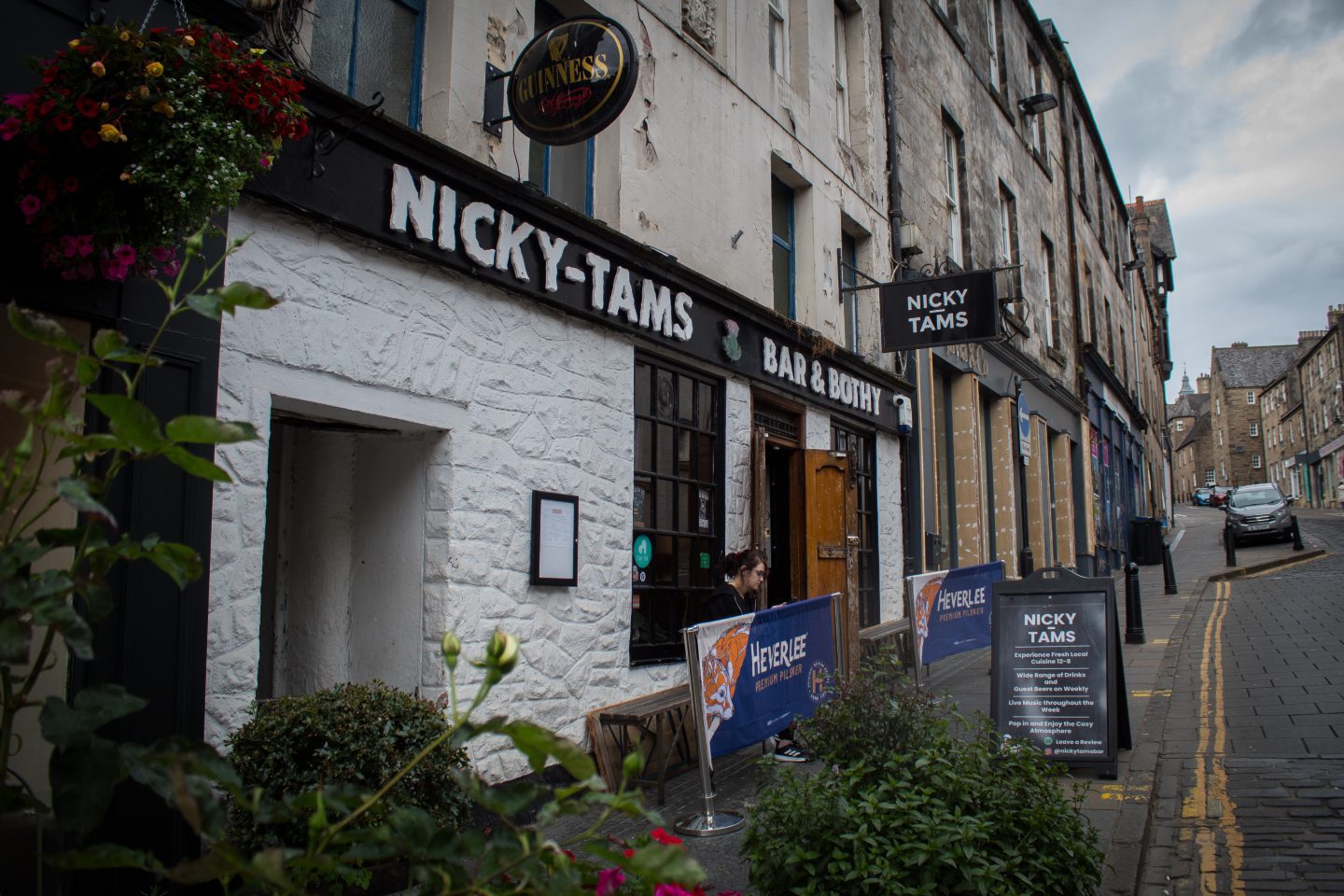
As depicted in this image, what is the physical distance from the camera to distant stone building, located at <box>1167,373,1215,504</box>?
3812 inches

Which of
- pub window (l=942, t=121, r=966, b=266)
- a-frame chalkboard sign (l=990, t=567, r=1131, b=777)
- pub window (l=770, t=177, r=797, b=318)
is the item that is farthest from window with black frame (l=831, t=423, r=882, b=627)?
pub window (l=942, t=121, r=966, b=266)

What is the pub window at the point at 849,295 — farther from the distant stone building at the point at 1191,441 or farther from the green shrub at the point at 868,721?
the distant stone building at the point at 1191,441

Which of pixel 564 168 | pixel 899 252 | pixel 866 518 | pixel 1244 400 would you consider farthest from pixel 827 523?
pixel 1244 400

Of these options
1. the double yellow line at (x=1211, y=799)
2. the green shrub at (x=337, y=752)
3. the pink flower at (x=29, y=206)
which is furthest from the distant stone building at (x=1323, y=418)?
the pink flower at (x=29, y=206)

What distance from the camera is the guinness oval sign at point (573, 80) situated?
579 centimetres

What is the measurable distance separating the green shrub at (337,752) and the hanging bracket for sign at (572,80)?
3.38m

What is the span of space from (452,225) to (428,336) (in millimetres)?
679

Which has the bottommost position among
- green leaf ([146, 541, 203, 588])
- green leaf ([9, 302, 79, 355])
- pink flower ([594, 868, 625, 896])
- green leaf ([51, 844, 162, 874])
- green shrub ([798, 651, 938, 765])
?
green shrub ([798, 651, 938, 765])

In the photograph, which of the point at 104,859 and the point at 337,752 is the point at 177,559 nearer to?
the point at 104,859

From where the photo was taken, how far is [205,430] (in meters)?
1.43

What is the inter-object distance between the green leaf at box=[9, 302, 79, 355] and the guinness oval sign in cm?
456

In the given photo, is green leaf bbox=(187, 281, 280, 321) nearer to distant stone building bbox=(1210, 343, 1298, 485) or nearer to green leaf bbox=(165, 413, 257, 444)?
green leaf bbox=(165, 413, 257, 444)

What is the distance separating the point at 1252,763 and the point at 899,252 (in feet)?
26.1

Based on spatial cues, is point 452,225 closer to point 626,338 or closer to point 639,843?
point 626,338
